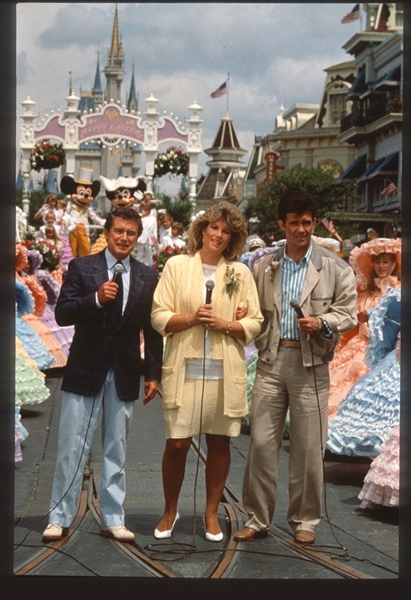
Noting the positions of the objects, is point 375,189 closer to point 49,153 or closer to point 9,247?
point 49,153

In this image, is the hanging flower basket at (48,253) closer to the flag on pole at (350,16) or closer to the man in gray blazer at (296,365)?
the flag on pole at (350,16)

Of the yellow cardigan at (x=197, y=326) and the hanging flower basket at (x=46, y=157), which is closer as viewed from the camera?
the yellow cardigan at (x=197, y=326)

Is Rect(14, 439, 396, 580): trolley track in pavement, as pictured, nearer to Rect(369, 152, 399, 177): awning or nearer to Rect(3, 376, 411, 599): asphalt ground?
Rect(3, 376, 411, 599): asphalt ground

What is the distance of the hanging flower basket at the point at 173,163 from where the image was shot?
16.8 meters

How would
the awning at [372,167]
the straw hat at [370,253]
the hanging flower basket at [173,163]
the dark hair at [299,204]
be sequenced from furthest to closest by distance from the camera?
the awning at [372,167]
the hanging flower basket at [173,163]
the straw hat at [370,253]
the dark hair at [299,204]

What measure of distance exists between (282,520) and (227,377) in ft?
3.83

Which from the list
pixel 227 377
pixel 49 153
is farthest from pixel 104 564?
pixel 49 153

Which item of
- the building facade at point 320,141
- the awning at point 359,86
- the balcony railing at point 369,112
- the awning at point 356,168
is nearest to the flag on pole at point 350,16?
the balcony railing at point 369,112

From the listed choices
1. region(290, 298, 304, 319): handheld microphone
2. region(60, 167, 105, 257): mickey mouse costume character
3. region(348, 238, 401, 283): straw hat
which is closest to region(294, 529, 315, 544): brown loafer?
region(290, 298, 304, 319): handheld microphone

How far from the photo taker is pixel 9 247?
14.1ft

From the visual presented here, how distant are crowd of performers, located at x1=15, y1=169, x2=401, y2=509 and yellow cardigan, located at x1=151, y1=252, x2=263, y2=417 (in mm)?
1216

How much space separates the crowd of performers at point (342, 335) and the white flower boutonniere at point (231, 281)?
4.61 ft

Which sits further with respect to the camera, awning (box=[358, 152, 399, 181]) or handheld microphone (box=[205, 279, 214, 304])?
awning (box=[358, 152, 399, 181])

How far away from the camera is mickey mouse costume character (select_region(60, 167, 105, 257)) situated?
39.9ft
